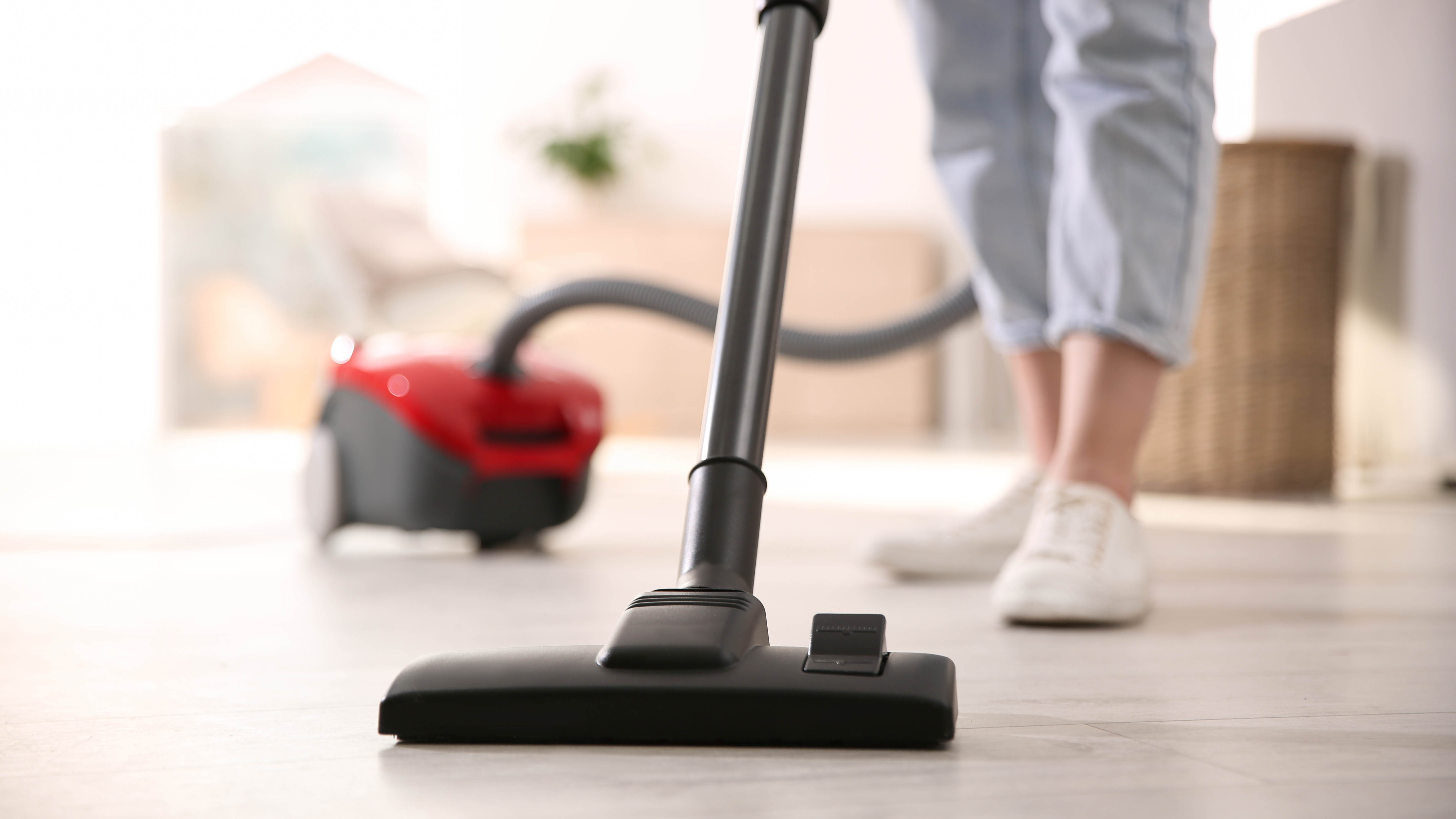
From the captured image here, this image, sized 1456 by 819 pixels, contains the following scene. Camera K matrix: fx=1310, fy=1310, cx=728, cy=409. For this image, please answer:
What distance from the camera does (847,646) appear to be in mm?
445

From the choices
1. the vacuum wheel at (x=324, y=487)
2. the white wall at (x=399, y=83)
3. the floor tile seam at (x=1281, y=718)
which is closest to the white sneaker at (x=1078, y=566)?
the floor tile seam at (x=1281, y=718)

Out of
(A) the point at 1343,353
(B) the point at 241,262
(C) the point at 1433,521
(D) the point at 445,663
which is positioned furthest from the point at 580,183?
(D) the point at 445,663

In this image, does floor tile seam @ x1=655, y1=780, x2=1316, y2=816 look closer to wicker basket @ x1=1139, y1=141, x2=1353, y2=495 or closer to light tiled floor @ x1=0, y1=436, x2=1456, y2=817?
light tiled floor @ x1=0, y1=436, x2=1456, y2=817

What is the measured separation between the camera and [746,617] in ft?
1.55

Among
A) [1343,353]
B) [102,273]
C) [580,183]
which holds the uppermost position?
[580,183]

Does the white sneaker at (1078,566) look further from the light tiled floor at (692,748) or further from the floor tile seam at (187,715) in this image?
the floor tile seam at (187,715)

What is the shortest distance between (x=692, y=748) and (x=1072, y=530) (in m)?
0.42

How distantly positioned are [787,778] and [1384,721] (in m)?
0.25

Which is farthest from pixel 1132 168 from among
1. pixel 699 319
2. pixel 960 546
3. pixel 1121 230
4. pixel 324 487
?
pixel 324 487

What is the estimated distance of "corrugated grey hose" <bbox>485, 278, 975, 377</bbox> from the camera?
3.84 ft

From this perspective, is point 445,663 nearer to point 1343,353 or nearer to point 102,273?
point 1343,353

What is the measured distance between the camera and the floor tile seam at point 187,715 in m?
0.51

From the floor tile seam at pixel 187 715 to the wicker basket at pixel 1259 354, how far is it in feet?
5.02

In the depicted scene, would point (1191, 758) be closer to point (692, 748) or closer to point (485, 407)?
point (692, 748)
